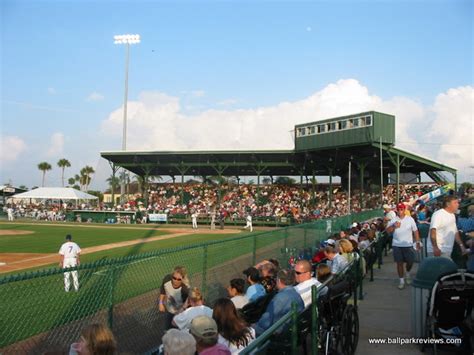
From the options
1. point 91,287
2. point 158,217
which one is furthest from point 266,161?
point 91,287

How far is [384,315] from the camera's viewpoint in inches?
315

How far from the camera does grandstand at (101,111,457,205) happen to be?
35812 mm

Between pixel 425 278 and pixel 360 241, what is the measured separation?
5.98 metres

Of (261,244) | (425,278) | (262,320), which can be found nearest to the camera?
(262,320)

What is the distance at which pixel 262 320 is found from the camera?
4965 mm

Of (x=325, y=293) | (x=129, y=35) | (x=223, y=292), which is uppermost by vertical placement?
(x=129, y=35)

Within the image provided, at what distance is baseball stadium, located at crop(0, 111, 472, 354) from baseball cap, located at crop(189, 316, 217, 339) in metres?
0.39

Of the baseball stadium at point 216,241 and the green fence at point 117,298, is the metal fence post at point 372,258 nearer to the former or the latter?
the baseball stadium at point 216,241

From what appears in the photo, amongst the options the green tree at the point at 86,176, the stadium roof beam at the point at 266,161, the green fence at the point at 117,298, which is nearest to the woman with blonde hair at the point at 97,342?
the green fence at the point at 117,298

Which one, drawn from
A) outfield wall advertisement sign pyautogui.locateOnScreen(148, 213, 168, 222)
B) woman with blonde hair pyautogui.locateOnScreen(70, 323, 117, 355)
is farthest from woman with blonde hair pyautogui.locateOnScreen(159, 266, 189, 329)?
outfield wall advertisement sign pyautogui.locateOnScreen(148, 213, 168, 222)

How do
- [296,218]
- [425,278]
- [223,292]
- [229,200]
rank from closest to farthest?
[425,278], [223,292], [296,218], [229,200]

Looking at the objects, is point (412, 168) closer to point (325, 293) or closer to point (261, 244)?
point (261, 244)

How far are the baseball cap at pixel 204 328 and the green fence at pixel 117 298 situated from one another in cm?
180

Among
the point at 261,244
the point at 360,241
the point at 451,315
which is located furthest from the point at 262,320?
the point at 360,241
